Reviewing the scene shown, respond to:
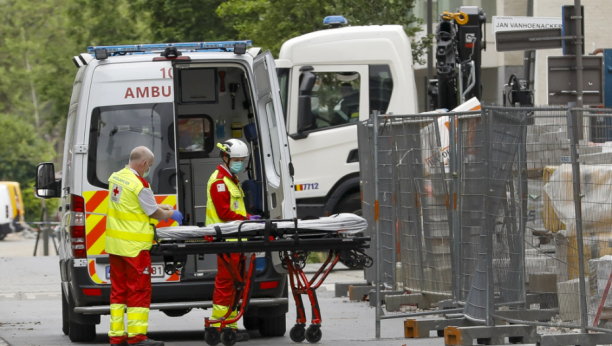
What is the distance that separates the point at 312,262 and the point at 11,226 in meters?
24.0

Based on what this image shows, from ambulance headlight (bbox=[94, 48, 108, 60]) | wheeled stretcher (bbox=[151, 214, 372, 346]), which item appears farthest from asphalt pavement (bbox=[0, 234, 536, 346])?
ambulance headlight (bbox=[94, 48, 108, 60])

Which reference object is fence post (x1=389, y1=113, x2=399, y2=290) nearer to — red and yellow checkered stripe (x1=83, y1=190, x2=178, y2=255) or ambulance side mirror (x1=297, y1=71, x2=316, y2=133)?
red and yellow checkered stripe (x1=83, y1=190, x2=178, y2=255)

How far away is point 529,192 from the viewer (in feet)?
26.3

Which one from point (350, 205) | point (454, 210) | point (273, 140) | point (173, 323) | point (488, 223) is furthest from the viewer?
point (350, 205)

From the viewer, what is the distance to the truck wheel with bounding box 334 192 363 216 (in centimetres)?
1535

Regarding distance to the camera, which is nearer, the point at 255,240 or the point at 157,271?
the point at 255,240

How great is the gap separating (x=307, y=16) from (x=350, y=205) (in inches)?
266

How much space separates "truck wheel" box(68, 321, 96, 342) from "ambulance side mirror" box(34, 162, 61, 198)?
134 centimetres

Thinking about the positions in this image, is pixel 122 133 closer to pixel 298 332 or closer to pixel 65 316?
pixel 65 316

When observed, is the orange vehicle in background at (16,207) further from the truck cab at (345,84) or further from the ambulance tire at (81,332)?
the ambulance tire at (81,332)

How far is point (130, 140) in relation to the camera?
30.6 feet

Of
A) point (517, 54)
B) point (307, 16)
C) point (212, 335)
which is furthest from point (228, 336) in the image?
point (517, 54)

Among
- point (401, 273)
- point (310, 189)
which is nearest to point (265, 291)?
point (401, 273)

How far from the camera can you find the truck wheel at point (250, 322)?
10178mm
